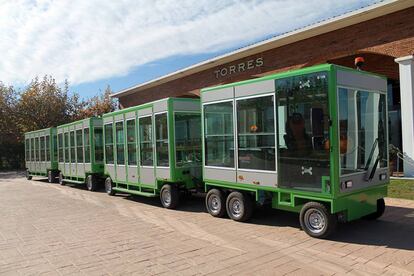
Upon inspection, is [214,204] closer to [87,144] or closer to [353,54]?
[87,144]

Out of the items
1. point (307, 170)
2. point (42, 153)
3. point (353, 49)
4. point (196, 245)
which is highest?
point (353, 49)

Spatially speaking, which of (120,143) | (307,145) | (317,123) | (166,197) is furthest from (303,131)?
(120,143)

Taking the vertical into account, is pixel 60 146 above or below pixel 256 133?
below

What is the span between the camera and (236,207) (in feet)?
28.3

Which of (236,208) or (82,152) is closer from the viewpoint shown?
(236,208)

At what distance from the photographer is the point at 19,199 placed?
14.4 m

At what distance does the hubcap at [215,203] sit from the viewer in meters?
9.02

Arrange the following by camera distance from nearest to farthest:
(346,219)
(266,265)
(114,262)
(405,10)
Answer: (266,265), (114,262), (346,219), (405,10)

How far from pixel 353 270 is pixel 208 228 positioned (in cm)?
332

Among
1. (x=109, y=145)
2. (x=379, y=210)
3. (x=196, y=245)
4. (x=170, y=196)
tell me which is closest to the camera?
(x=196, y=245)

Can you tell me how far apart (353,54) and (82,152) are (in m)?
11.6

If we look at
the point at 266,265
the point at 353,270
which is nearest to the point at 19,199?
the point at 266,265

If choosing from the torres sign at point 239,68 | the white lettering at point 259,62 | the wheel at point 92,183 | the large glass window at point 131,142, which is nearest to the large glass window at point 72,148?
the wheel at point 92,183

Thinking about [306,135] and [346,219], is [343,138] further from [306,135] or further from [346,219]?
[346,219]
